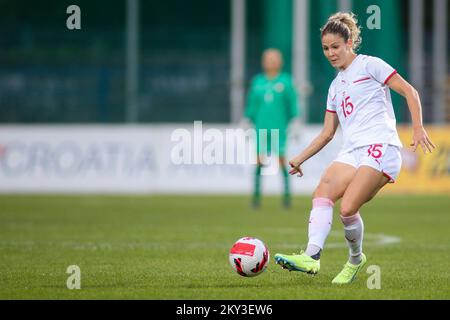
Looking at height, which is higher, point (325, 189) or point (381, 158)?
point (381, 158)

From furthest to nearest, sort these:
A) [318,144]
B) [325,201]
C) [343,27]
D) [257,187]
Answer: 1. [257,187]
2. [318,144]
3. [325,201]
4. [343,27]

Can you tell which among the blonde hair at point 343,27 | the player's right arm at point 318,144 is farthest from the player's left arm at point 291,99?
the blonde hair at point 343,27

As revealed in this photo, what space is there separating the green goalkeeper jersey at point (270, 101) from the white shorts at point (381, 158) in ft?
32.6

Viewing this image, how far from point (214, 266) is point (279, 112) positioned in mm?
8943

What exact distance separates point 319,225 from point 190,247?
134 inches

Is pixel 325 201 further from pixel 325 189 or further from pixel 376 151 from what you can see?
pixel 376 151

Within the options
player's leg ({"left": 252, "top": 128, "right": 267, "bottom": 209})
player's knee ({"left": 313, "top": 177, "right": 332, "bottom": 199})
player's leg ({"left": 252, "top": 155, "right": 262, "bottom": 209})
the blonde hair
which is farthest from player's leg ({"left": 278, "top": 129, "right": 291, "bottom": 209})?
the blonde hair

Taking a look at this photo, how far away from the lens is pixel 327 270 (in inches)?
365

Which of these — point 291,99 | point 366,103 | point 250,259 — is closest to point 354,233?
point 250,259

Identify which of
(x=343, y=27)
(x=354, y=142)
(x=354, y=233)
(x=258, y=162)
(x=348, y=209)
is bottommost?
(x=258, y=162)

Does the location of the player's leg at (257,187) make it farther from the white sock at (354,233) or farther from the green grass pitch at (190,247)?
the white sock at (354,233)

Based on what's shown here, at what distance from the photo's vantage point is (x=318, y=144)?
8508 millimetres

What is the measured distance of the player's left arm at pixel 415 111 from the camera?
774cm
